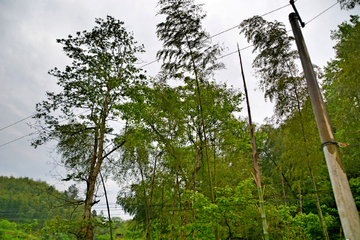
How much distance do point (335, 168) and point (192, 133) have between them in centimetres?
807

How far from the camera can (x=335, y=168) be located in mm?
1599

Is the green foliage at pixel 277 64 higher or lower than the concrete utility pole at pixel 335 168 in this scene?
higher

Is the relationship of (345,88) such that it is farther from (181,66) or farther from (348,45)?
(181,66)

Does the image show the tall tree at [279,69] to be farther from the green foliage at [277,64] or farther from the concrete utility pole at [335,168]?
the concrete utility pole at [335,168]

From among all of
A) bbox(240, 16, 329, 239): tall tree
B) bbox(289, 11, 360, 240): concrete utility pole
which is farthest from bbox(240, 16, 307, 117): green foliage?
bbox(289, 11, 360, 240): concrete utility pole

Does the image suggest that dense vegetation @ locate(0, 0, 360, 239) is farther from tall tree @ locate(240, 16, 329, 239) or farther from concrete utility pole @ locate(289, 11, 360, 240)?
concrete utility pole @ locate(289, 11, 360, 240)

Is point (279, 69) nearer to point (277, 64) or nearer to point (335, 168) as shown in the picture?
point (277, 64)

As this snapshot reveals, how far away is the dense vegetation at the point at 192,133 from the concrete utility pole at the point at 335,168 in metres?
2.97

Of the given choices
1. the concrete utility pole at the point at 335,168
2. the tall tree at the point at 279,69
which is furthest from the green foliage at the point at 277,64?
the concrete utility pole at the point at 335,168

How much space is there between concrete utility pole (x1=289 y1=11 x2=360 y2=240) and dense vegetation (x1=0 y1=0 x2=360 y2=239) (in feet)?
9.74

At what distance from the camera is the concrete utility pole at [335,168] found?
144 centimetres

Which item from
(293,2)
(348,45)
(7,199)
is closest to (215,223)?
(293,2)

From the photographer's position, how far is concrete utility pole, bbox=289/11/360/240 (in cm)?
144

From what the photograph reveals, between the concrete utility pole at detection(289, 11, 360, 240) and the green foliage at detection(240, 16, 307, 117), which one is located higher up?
the green foliage at detection(240, 16, 307, 117)
